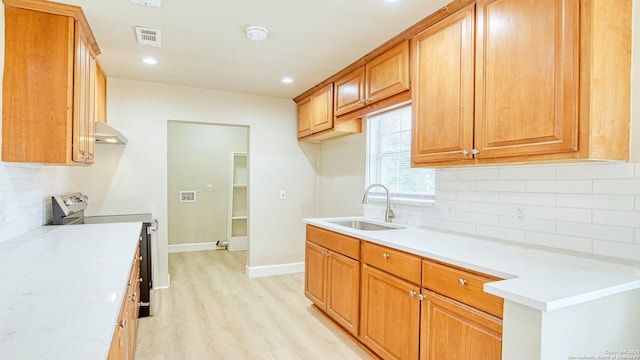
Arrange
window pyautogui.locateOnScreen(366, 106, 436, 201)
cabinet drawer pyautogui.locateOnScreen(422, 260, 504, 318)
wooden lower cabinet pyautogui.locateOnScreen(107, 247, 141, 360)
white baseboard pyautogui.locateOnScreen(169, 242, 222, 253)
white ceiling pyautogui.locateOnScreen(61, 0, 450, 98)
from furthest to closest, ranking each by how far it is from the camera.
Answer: white baseboard pyautogui.locateOnScreen(169, 242, 222, 253) < window pyautogui.locateOnScreen(366, 106, 436, 201) < white ceiling pyautogui.locateOnScreen(61, 0, 450, 98) < cabinet drawer pyautogui.locateOnScreen(422, 260, 504, 318) < wooden lower cabinet pyautogui.locateOnScreen(107, 247, 141, 360)

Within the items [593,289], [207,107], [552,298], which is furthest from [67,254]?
[207,107]

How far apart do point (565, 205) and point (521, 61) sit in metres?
0.80

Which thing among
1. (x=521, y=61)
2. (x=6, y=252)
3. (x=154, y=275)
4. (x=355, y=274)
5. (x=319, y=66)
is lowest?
(x=154, y=275)

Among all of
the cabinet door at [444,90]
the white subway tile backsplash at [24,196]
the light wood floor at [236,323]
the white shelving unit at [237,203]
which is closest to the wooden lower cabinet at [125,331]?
the light wood floor at [236,323]

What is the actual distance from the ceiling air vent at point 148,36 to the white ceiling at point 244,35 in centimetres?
4

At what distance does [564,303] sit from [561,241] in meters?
0.86

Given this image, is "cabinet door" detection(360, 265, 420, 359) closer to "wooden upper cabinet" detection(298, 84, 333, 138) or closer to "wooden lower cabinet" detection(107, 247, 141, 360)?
"wooden lower cabinet" detection(107, 247, 141, 360)

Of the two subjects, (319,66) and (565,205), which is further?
(319,66)

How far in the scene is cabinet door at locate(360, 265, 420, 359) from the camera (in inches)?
75.5

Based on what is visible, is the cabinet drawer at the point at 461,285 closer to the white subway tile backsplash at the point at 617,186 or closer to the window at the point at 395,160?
the white subway tile backsplash at the point at 617,186

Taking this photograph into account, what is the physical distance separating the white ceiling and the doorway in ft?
6.96

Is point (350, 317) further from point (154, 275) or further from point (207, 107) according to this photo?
point (207, 107)

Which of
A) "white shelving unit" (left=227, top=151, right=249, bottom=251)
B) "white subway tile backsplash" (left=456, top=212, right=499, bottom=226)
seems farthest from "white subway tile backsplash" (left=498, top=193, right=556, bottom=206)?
"white shelving unit" (left=227, top=151, right=249, bottom=251)

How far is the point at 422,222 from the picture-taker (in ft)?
9.10
